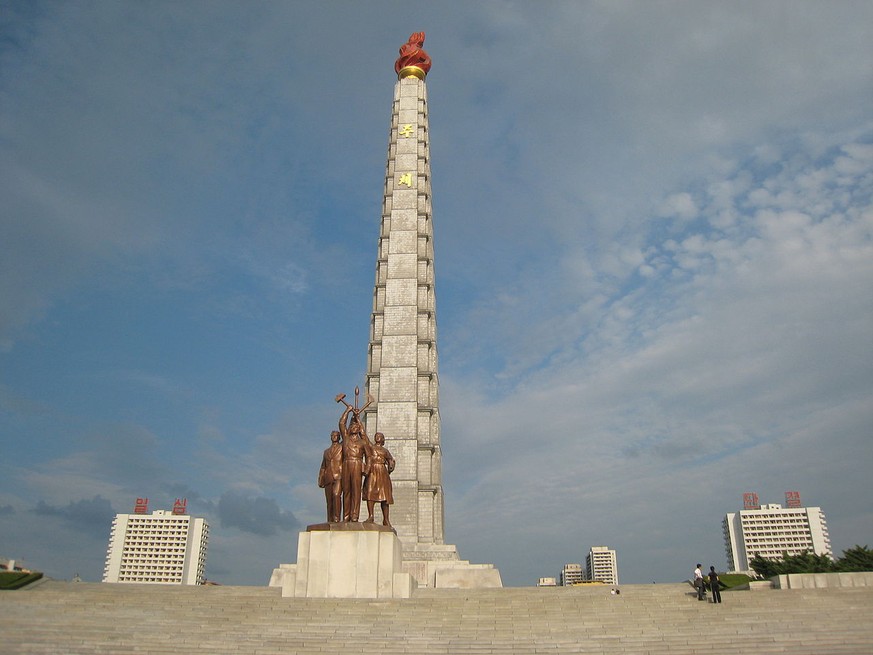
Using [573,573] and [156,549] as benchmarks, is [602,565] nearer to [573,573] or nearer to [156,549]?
[573,573]

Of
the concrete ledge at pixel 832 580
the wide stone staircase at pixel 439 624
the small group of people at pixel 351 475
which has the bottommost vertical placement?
the wide stone staircase at pixel 439 624

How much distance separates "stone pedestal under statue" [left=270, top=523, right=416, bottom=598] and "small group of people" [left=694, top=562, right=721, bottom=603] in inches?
253

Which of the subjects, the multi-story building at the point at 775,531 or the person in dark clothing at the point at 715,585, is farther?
the multi-story building at the point at 775,531

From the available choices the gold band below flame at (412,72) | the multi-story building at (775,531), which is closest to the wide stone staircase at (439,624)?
the gold band below flame at (412,72)

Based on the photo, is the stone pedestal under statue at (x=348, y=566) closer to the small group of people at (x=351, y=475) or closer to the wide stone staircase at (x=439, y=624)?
the small group of people at (x=351, y=475)

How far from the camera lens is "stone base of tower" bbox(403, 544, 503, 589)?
71.9ft

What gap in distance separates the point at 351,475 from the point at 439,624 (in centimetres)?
515

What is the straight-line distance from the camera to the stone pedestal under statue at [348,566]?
1603 cm

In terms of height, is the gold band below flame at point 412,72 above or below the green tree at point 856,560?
above

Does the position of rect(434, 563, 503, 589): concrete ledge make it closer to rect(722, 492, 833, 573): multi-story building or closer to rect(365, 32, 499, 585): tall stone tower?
rect(365, 32, 499, 585): tall stone tower

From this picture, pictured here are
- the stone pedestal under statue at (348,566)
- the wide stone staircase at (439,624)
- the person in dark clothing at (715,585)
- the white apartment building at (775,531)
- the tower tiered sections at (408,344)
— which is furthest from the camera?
the white apartment building at (775,531)

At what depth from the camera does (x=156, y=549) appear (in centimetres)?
9744

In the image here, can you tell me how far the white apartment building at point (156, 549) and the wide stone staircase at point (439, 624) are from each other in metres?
88.8

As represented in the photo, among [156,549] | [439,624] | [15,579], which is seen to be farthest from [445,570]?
[156,549]
